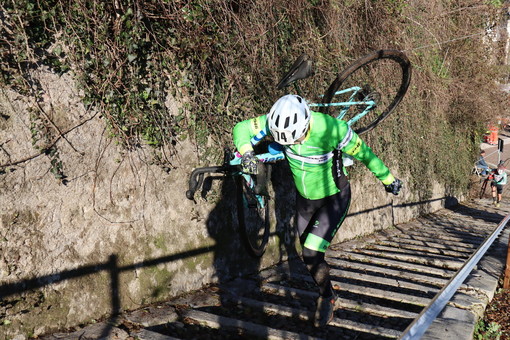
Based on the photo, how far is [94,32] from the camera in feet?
11.3

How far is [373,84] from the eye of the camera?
869 cm

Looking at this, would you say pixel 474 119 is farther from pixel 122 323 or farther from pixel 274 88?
pixel 122 323

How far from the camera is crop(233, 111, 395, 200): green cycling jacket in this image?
388 cm

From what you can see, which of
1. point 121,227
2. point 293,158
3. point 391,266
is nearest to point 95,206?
point 121,227

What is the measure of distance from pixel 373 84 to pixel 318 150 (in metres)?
5.34

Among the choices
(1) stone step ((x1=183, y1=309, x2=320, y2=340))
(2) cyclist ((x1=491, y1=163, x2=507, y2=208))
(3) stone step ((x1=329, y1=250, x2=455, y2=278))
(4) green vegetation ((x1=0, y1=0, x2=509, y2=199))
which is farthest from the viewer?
(2) cyclist ((x1=491, y1=163, x2=507, y2=208))

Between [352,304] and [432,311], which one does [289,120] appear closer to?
[432,311]

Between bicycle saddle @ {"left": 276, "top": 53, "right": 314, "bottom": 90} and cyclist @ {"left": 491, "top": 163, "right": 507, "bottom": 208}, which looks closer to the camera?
bicycle saddle @ {"left": 276, "top": 53, "right": 314, "bottom": 90}

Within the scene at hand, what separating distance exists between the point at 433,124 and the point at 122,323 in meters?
11.7

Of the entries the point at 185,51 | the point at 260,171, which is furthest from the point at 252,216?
the point at 185,51

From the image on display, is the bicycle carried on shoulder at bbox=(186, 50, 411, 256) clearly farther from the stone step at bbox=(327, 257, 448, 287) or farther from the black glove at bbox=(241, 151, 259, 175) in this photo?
the stone step at bbox=(327, 257, 448, 287)

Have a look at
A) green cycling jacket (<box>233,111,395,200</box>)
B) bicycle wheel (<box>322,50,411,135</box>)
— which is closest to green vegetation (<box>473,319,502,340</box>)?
green cycling jacket (<box>233,111,395,200</box>)

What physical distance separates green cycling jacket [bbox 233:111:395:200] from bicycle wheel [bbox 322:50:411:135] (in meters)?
2.20

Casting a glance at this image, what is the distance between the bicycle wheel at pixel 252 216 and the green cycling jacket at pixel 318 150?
1.43 ft
